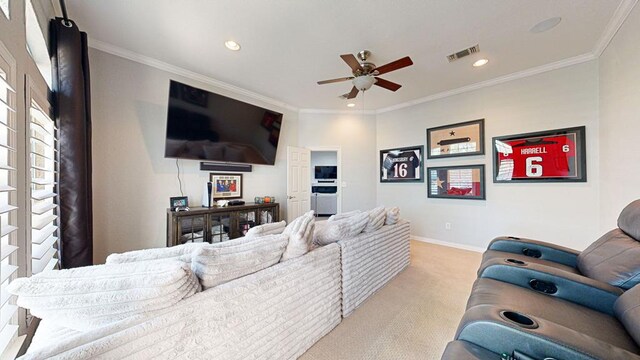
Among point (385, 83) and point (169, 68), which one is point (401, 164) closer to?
point (385, 83)

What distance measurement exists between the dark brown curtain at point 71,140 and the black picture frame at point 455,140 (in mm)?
4855

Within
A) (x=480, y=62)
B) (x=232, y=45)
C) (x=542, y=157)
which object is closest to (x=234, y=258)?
(x=232, y=45)

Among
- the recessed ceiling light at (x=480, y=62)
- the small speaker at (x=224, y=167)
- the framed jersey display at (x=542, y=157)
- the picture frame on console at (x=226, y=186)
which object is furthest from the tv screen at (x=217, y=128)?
the framed jersey display at (x=542, y=157)

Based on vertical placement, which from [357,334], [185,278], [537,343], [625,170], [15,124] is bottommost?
[357,334]

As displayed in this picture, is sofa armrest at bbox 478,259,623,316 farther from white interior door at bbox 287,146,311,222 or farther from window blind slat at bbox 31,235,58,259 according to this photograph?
white interior door at bbox 287,146,311,222

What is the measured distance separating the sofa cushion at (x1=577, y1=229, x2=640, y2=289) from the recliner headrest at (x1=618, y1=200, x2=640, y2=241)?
28 millimetres

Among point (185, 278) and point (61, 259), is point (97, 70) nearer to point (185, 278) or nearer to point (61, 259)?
point (61, 259)

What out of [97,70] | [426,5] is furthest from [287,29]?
[97,70]

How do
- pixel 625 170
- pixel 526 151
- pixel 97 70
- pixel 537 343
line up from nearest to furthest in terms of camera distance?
pixel 537 343, pixel 625 170, pixel 97 70, pixel 526 151

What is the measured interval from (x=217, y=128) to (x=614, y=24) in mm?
4863

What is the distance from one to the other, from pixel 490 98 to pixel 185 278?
15.3 feet

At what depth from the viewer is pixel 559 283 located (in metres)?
1.21

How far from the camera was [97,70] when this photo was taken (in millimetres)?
2693

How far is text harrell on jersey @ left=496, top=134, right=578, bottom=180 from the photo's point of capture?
3.02 meters
